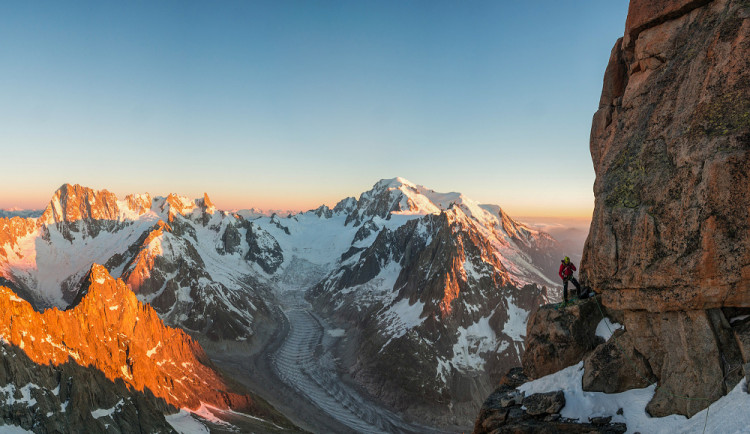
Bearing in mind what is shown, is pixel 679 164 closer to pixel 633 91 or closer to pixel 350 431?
pixel 633 91

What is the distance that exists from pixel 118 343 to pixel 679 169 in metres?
91.1

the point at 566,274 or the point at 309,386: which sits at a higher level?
the point at 566,274

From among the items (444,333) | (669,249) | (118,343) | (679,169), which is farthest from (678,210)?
(444,333)

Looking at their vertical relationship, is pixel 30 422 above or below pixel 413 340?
above

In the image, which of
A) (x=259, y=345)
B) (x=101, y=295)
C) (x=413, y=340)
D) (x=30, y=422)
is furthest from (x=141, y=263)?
(x=30, y=422)

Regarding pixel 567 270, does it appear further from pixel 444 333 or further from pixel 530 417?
pixel 444 333

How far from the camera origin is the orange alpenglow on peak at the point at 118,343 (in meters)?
56.8

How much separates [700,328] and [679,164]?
8.11 metres

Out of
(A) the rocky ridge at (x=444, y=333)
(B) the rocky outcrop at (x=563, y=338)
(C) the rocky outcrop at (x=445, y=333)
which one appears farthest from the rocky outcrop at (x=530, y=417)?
(A) the rocky ridge at (x=444, y=333)

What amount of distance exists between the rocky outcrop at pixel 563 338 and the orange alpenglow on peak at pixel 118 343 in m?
65.0

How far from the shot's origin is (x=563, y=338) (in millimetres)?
26172

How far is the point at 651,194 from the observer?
2091 centimetres

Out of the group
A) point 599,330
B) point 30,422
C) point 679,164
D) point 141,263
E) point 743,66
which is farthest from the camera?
point 141,263

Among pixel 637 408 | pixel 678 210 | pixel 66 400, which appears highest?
pixel 678 210
